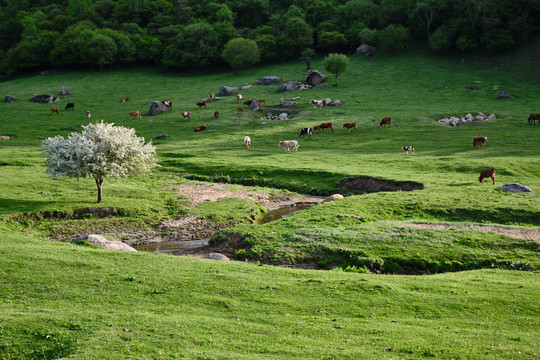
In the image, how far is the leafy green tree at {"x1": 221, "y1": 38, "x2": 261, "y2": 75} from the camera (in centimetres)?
11138

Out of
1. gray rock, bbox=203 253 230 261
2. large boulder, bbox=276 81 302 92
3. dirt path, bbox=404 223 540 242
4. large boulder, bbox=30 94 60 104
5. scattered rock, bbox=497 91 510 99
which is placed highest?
large boulder, bbox=276 81 302 92

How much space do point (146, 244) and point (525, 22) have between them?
3978 inches

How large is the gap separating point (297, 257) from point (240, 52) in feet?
308

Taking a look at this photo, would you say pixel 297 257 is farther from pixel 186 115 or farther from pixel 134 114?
pixel 134 114

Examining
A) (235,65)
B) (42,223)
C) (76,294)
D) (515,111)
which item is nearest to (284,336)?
(76,294)

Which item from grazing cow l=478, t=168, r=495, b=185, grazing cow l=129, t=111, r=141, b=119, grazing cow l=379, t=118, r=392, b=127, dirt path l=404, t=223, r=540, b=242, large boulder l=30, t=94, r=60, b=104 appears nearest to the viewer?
dirt path l=404, t=223, r=540, b=242

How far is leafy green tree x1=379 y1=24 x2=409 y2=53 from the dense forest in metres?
0.24

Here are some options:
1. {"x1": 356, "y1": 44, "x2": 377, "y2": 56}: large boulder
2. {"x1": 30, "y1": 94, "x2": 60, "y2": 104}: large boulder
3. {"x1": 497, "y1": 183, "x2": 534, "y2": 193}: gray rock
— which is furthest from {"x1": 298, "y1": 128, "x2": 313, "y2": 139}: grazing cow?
{"x1": 30, "y1": 94, "x2": 60, "y2": 104}: large boulder

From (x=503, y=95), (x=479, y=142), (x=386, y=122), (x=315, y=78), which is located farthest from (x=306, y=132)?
(x=503, y=95)

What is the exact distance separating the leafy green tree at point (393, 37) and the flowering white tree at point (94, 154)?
90722 mm

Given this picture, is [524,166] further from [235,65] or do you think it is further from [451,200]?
[235,65]

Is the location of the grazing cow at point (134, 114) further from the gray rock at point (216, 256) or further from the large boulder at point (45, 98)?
the gray rock at point (216, 256)

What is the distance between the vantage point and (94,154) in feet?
107

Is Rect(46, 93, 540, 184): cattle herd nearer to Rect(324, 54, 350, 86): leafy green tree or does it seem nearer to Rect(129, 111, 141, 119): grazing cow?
Rect(129, 111, 141, 119): grazing cow
